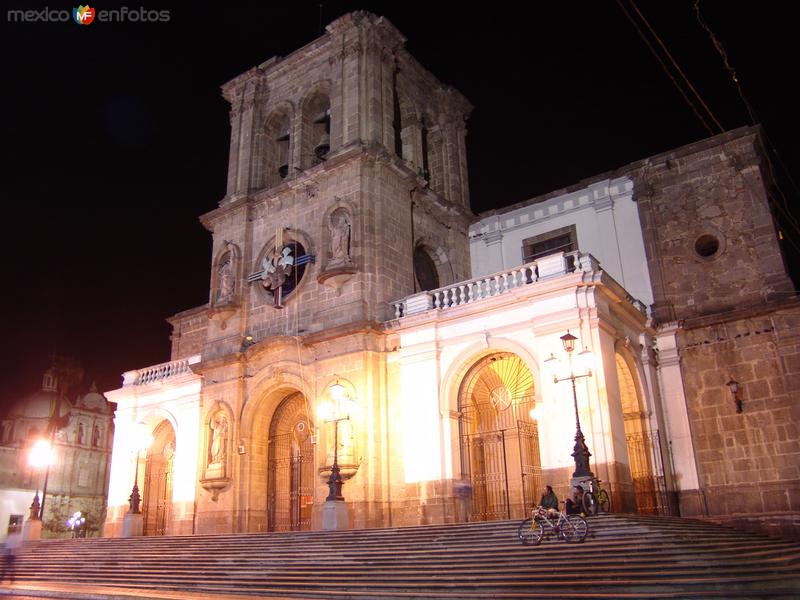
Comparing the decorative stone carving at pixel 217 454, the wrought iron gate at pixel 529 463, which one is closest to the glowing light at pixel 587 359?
the wrought iron gate at pixel 529 463

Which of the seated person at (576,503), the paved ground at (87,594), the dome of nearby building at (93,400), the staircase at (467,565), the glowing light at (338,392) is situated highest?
the dome of nearby building at (93,400)

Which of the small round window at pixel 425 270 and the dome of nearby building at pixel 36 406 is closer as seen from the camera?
the small round window at pixel 425 270

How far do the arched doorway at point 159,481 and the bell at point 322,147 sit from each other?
11398 mm

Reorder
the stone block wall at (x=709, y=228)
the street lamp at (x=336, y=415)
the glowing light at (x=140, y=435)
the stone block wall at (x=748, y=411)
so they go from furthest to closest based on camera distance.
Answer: the glowing light at (x=140, y=435), the stone block wall at (x=709, y=228), the stone block wall at (x=748, y=411), the street lamp at (x=336, y=415)

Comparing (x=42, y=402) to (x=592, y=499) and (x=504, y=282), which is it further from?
(x=592, y=499)

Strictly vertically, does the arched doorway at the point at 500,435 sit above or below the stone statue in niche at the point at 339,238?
below

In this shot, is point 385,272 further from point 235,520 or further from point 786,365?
point 786,365

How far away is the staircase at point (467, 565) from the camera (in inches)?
390

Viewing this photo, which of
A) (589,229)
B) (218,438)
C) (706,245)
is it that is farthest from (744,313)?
(218,438)

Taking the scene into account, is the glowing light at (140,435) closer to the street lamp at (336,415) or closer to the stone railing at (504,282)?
the street lamp at (336,415)

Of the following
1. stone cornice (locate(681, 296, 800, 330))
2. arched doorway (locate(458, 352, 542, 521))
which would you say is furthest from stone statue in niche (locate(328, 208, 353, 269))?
stone cornice (locate(681, 296, 800, 330))

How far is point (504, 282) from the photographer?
18.8 metres

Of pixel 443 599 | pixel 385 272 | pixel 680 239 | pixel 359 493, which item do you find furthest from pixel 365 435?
pixel 680 239

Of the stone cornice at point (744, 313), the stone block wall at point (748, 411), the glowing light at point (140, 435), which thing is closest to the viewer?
the stone block wall at point (748, 411)
